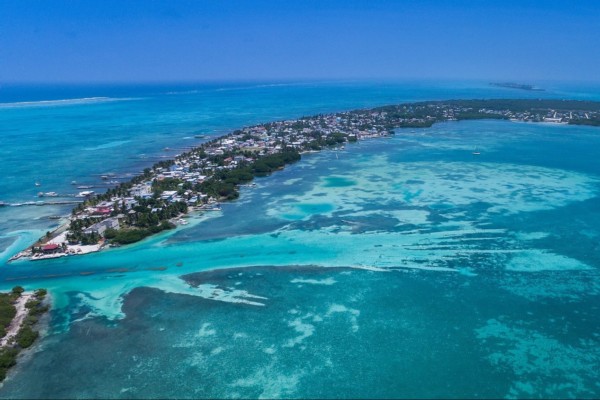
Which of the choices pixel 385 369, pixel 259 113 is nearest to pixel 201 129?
pixel 259 113

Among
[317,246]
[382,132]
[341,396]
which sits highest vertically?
[382,132]

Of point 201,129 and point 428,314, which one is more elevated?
point 201,129

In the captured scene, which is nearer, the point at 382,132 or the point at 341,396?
the point at 341,396

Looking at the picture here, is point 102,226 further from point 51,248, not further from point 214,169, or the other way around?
point 214,169

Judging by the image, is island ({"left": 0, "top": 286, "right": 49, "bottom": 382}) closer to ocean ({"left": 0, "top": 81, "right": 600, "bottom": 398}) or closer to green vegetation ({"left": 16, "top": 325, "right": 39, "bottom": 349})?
green vegetation ({"left": 16, "top": 325, "right": 39, "bottom": 349})

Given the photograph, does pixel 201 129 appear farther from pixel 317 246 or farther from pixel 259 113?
pixel 317 246

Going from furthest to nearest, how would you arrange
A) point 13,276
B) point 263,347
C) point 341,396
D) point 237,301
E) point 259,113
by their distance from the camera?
point 259,113, point 13,276, point 237,301, point 263,347, point 341,396

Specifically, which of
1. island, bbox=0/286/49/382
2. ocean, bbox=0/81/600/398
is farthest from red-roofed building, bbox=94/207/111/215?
island, bbox=0/286/49/382
